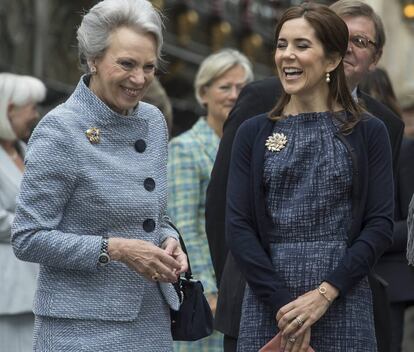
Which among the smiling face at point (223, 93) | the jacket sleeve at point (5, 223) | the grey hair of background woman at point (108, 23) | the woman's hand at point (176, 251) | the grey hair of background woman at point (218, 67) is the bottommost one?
the woman's hand at point (176, 251)

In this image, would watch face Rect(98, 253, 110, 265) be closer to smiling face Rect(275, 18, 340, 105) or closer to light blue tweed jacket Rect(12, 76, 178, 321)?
light blue tweed jacket Rect(12, 76, 178, 321)

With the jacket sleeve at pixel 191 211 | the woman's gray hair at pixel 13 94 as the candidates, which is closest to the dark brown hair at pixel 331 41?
the jacket sleeve at pixel 191 211

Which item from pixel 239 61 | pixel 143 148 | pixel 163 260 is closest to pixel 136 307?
pixel 163 260

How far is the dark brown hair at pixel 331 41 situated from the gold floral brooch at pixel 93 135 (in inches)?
27.2

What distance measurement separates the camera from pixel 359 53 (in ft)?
21.9

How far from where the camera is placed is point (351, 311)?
538 cm

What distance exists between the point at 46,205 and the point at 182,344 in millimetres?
3069

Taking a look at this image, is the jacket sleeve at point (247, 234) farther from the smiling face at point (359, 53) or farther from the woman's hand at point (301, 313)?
the smiling face at point (359, 53)

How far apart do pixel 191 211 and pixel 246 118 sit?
1703 millimetres

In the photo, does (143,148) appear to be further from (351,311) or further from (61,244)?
(351,311)

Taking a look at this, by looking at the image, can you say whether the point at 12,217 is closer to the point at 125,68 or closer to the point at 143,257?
the point at 125,68

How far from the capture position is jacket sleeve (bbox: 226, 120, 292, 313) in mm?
5359

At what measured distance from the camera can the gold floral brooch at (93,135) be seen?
213 inches

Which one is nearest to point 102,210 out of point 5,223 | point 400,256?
point 400,256
